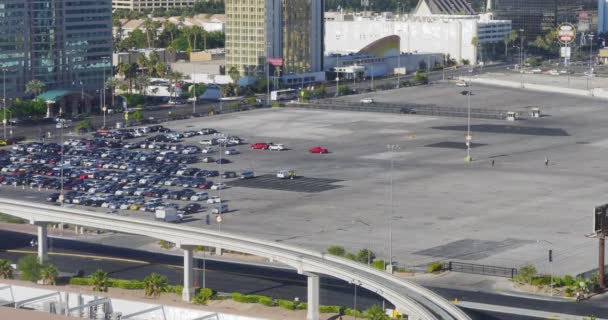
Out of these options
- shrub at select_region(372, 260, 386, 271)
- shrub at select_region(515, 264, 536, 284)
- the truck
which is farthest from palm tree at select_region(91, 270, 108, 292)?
shrub at select_region(515, 264, 536, 284)

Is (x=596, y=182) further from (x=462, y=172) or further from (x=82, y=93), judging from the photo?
(x=82, y=93)

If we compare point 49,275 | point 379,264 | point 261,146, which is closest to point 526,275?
point 379,264

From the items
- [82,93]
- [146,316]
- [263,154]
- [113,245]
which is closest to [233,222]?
[113,245]

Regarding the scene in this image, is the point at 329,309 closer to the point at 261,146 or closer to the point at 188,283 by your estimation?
the point at 188,283

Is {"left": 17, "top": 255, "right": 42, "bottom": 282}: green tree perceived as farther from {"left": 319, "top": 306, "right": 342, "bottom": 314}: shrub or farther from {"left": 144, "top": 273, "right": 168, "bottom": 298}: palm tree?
{"left": 319, "top": 306, "right": 342, "bottom": 314}: shrub

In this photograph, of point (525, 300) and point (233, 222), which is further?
point (233, 222)
